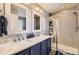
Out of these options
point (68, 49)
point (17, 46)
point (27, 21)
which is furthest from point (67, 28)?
point (17, 46)

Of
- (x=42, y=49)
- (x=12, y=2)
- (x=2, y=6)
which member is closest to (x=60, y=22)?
(x=42, y=49)

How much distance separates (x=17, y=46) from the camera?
5.03 ft

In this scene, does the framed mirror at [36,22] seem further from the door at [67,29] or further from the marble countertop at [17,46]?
the door at [67,29]

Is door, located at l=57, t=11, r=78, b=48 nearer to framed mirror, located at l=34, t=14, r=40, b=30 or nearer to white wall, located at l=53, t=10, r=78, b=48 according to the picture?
white wall, located at l=53, t=10, r=78, b=48

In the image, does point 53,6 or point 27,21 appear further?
point 27,21

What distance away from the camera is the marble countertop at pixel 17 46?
140 centimetres

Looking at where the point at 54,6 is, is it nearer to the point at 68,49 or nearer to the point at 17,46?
the point at 68,49

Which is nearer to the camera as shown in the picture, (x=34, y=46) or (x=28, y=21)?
(x=34, y=46)

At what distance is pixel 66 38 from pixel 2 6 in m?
1.08

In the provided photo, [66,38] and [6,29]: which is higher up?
[6,29]

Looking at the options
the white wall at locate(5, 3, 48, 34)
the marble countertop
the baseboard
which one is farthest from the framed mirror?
the baseboard

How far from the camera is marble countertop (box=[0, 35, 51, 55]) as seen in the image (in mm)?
1399
